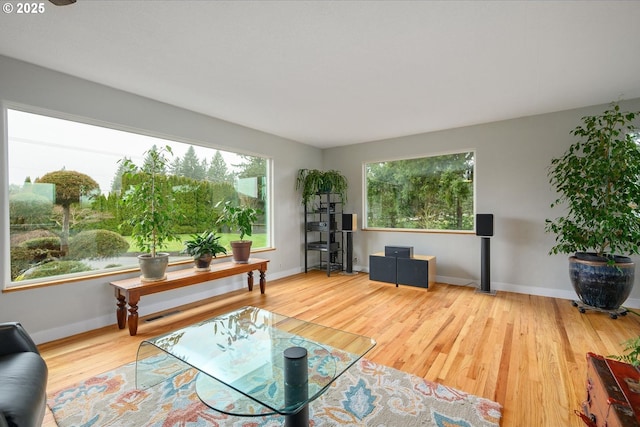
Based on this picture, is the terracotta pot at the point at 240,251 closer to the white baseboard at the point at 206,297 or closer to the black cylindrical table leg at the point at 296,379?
the white baseboard at the point at 206,297

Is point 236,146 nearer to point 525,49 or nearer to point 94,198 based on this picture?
point 94,198

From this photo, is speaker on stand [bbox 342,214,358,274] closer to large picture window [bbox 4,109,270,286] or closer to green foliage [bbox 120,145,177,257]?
large picture window [bbox 4,109,270,286]

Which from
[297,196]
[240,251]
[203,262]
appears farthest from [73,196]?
[297,196]

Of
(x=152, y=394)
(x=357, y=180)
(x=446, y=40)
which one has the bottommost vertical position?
(x=152, y=394)

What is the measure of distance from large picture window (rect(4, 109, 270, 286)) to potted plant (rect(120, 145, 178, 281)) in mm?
113

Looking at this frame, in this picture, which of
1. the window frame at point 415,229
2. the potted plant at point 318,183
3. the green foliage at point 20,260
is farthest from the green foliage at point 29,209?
Answer: the window frame at point 415,229

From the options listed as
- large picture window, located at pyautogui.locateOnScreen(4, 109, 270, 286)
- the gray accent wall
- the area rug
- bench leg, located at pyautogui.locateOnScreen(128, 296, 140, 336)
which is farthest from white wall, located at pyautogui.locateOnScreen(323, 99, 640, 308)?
bench leg, located at pyautogui.locateOnScreen(128, 296, 140, 336)

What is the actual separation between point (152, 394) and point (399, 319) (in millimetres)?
2321

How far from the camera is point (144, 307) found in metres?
3.23

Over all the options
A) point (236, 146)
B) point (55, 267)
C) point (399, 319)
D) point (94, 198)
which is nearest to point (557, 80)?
point (399, 319)

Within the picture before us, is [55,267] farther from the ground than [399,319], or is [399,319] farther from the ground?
[55,267]

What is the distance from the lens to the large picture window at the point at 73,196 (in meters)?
2.58

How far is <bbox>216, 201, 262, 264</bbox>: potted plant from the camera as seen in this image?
3.90 metres

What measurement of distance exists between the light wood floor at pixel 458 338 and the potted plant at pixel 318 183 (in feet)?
6.19
